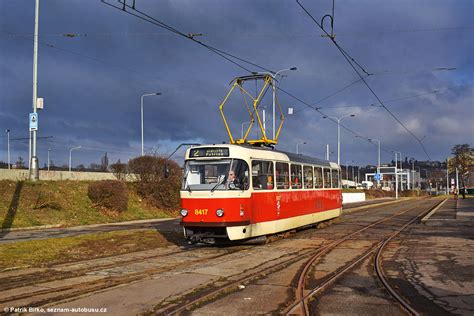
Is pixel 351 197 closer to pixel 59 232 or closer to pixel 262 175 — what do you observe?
pixel 59 232

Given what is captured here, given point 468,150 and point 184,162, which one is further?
point 468,150

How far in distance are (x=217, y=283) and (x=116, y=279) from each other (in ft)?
6.35

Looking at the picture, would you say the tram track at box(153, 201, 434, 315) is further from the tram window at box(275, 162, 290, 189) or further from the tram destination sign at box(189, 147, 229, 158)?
the tram destination sign at box(189, 147, 229, 158)

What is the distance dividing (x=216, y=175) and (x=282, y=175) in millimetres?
2995

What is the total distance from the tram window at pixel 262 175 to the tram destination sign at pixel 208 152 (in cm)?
100

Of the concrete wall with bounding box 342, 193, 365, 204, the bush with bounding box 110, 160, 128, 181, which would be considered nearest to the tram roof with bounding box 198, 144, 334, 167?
the bush with bounding box 110, 160, 128, 181

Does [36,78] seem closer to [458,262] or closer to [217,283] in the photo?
[217,283]

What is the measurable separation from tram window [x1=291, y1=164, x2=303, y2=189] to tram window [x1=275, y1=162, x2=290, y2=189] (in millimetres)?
448

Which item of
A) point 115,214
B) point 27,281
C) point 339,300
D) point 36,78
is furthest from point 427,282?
point 115,214

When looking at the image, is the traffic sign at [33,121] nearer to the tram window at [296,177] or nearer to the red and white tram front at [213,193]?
the red and white tram front at [213,193]

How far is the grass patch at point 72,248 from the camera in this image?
1166 cm

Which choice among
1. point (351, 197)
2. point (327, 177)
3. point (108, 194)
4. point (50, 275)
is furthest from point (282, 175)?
point (351, 197)

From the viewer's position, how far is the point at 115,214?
94.9ft

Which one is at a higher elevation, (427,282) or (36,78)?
(36,78)
